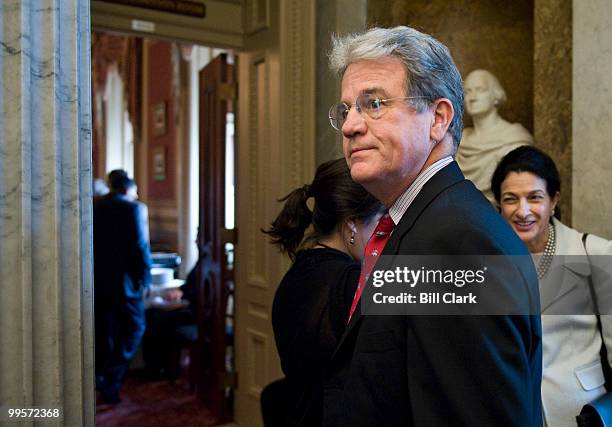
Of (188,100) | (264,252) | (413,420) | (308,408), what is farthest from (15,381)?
(188,100)

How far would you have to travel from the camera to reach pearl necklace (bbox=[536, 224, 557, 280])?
85.7 inches

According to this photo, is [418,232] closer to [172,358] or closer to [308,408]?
[308,408]

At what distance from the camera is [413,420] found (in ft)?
3.60

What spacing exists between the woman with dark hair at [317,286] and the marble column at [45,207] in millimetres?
550

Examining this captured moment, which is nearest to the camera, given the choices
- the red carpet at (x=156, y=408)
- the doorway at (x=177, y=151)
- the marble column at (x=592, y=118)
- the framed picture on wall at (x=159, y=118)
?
the marble column at (x=592, y=118)

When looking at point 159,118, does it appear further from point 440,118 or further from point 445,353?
point 445,353

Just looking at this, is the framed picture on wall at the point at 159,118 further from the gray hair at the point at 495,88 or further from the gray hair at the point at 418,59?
the gray hair at the point at 418,59

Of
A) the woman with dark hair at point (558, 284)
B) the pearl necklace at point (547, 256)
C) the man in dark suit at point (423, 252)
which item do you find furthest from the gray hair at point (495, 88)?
the man in dark suit at point (423, 252)

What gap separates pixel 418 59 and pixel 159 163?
24.0 ft

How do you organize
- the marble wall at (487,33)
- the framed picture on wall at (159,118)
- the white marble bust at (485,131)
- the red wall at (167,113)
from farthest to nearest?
the framed picture on wall at (159,118), the red wall at (167,113), the marble wall at (487,33), the white marble bust at (485,131)

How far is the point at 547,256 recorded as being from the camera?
2184mm

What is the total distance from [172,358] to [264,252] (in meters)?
2.18

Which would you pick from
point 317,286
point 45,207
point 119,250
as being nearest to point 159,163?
point 119,250

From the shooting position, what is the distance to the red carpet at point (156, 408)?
14.5 ft
